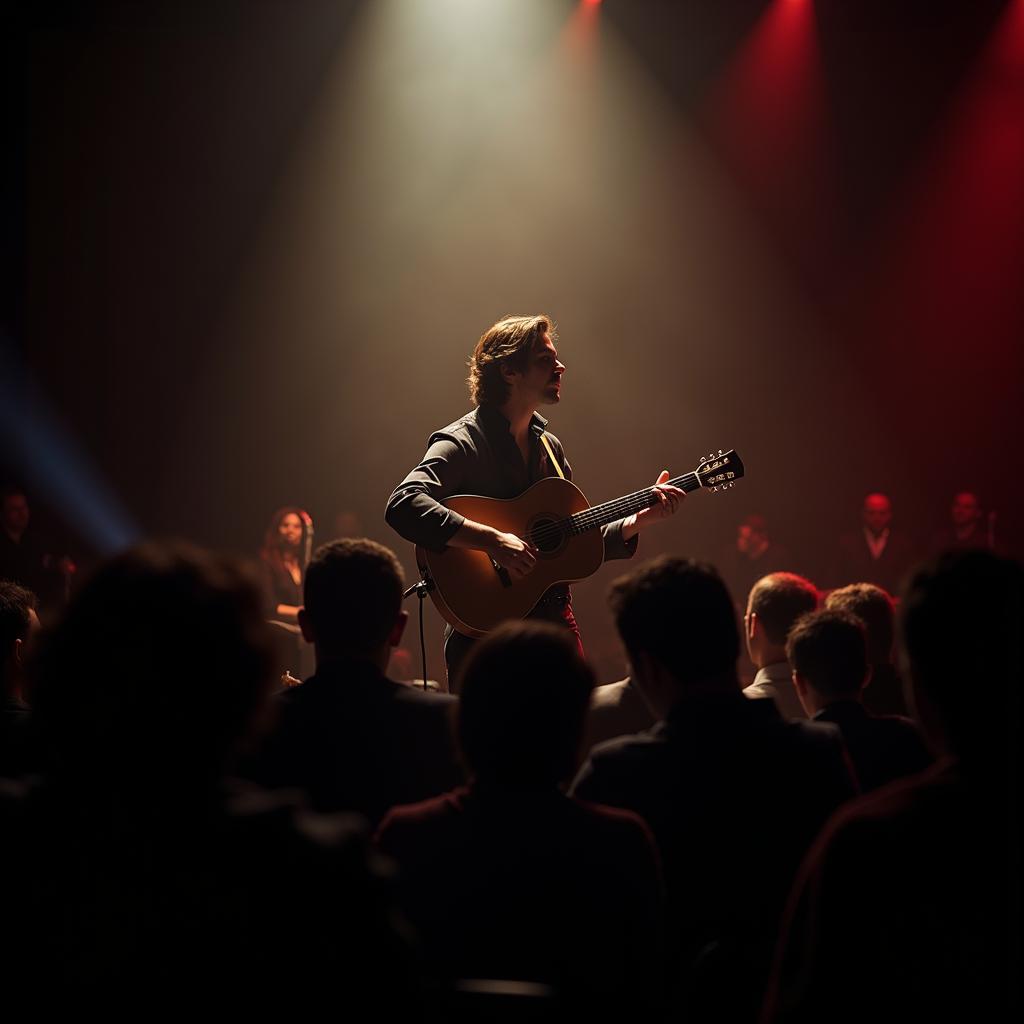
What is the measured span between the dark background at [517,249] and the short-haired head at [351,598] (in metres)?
7.12

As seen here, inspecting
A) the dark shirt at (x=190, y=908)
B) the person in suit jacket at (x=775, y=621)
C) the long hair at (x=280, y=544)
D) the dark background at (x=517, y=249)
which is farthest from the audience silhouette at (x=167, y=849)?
the dark background at (x=517, y=249)

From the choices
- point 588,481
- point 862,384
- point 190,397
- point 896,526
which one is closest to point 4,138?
point 190,397

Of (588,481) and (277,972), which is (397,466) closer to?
(588,481)

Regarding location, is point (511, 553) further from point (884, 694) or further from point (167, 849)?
point (167, 849)

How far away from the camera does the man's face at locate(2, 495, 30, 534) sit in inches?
317

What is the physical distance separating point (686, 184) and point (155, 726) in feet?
32.1

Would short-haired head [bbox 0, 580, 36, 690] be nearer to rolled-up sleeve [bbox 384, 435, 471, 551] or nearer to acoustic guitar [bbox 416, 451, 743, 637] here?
rolled-up sleeve [bbox 384, 435, 471, 551]

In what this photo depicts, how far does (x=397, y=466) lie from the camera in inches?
403

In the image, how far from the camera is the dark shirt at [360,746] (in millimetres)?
2168

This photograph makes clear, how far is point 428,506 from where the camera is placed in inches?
142

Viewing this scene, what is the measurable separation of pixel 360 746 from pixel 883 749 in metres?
1.12

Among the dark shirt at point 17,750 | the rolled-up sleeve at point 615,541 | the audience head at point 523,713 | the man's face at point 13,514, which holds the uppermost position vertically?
the man's face at point 13,514

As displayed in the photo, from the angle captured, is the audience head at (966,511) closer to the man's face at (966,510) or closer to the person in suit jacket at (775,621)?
the man's face at (966,510)

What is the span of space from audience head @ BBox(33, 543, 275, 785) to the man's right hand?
2494 mm
